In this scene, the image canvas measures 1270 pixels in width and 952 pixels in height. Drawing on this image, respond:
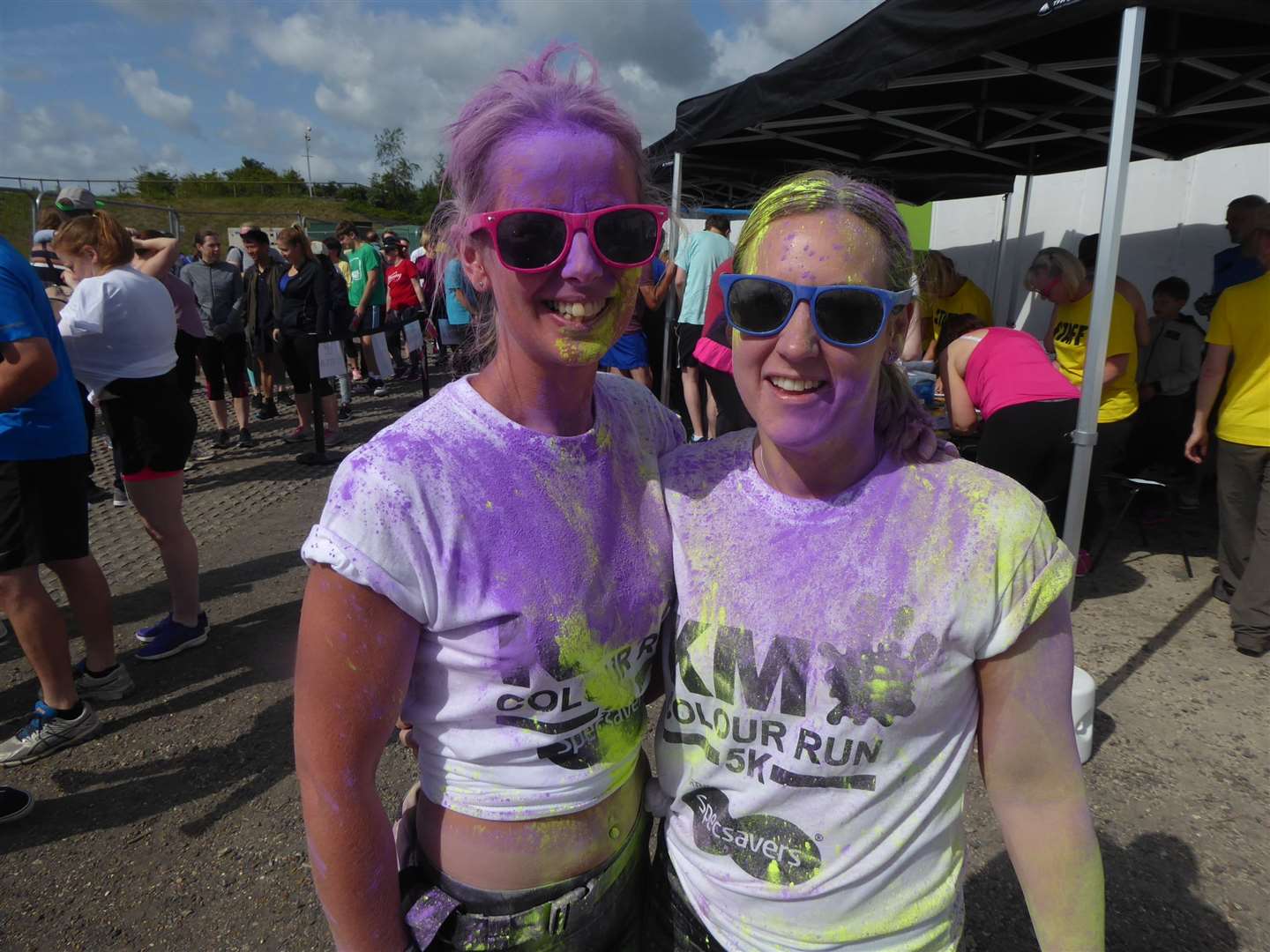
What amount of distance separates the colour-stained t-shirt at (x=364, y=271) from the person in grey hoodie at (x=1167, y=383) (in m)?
7.27

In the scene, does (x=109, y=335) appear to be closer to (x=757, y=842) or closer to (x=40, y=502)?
(x=40, y=502)

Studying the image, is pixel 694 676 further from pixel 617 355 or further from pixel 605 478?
pixel 617 355

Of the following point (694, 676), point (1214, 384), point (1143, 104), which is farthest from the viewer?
point (1143, 104)

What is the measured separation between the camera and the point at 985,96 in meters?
5.44

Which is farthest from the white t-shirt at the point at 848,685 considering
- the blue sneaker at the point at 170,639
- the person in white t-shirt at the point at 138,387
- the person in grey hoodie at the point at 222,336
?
the person in grey hoodie at the point at 222,336

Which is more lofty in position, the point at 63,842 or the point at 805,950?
the point at 805,950

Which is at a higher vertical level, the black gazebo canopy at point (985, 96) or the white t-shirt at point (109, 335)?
the black gazebo canopy at point (985, 96)

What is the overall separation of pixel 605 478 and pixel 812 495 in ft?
1.04

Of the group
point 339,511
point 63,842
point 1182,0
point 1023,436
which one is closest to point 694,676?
point 339,511

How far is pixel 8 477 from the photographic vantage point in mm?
2764

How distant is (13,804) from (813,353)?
125 inches

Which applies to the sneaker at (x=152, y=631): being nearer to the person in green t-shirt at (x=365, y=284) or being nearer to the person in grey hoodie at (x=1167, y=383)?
the person in green t-shirt at (x=365, y=284)

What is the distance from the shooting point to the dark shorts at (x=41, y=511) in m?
2.77

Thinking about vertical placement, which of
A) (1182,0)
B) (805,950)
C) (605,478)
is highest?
(1182,0)
